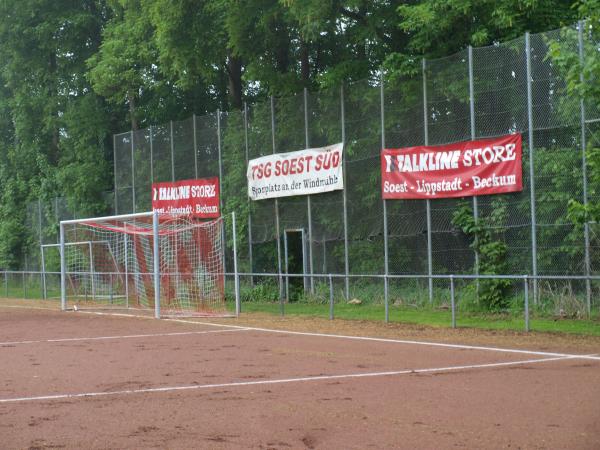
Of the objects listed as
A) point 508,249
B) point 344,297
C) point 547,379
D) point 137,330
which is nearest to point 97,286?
point 344,297

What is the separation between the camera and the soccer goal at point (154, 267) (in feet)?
82.7

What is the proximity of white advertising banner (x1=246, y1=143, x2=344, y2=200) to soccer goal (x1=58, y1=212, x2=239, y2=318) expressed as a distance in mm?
2158

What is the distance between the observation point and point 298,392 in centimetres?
1082

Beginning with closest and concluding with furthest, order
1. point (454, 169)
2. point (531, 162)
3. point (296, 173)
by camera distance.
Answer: point (531, 162) → point (454, 169) → point (296, 173)

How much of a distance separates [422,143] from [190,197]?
10.5 metres

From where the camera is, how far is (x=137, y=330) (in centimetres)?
2030

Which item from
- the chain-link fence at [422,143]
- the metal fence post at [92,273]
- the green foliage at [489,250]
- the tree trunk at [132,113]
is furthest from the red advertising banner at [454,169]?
the tree trunk at [132,113]

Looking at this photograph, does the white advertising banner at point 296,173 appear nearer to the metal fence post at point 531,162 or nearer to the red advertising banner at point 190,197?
the red advertising banner at point 190,197

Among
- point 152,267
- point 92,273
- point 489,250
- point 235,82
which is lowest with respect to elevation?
point 92,273

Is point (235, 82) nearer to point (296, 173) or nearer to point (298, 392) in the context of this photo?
point (296, 173)

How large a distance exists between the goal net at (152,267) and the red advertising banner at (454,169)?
178 inches

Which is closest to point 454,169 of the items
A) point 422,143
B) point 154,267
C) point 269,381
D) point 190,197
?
point 422,143

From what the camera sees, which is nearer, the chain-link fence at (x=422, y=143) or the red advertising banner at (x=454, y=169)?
the chain-link fence at (x=422, y=143)

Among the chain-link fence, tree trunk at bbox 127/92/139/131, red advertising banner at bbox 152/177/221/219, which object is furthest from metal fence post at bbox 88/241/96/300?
tree trunk at bbox 127/92/139/131
